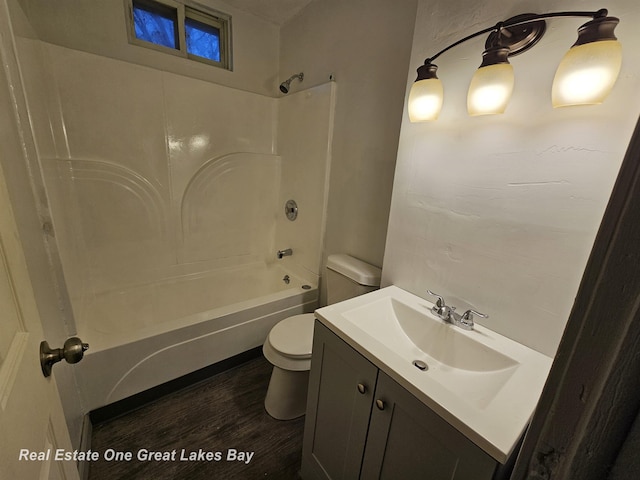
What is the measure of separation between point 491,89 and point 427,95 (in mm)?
227

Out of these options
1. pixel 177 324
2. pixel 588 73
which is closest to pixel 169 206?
pixel 177 324

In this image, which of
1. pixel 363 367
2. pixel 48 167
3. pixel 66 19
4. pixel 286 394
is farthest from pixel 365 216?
pixel 66 19

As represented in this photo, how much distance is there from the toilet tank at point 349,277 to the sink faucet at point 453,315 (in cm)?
44

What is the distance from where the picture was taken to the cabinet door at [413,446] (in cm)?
62

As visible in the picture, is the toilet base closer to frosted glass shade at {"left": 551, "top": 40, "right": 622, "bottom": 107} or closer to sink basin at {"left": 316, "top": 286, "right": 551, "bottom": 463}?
sink basin at {"left": 316, "top": 286, "right": 551, "bottom": 463}

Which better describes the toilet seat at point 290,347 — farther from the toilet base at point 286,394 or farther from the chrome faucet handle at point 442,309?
the chrome faucet handle at point 442,309

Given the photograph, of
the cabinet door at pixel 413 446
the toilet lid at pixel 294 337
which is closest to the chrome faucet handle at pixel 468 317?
the cabinet door at pixel 413 446

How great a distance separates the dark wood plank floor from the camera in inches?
48.8

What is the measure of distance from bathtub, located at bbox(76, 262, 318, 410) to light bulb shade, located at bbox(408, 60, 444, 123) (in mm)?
1442

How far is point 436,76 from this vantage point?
3.21ft

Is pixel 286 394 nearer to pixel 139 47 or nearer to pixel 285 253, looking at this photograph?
pixel 285 253

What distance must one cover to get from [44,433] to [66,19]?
221 centimetres

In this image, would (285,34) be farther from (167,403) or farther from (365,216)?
(167,403)

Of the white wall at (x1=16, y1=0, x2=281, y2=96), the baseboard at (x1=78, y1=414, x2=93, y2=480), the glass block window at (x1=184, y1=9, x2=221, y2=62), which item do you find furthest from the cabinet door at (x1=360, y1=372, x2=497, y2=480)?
the glass block window at (x1=184, y1=9, x2=221, y2=62)
